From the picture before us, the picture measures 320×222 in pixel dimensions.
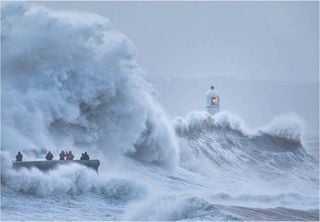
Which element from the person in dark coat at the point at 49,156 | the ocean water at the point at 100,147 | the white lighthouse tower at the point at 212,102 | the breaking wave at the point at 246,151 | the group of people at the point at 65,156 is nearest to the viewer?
the ocean water at the point at 100,147

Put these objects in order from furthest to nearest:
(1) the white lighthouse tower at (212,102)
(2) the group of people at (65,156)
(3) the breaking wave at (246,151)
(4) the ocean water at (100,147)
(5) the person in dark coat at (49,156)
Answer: (1) the white lighthouse tower at (212,102), (3) the breaking wave at (246,151), (2) the group of people at (65,156), (5) the person in dark coat at (49,156), (4) the ocean water at (100,147)

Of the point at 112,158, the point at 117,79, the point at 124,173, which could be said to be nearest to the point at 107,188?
the point at 124,173

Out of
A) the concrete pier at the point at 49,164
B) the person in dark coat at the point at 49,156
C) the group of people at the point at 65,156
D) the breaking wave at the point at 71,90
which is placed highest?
the breaking wave at the point at 71,90

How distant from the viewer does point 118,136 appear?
25250mm

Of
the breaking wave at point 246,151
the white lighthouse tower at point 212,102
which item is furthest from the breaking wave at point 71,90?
the white lighthouse tower at point 212,102

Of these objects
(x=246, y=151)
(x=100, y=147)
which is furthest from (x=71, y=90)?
(x=246, y=151)

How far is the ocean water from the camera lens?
18.4 m

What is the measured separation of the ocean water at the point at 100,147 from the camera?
1841 centimetres

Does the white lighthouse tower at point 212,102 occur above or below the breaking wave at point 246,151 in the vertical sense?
above

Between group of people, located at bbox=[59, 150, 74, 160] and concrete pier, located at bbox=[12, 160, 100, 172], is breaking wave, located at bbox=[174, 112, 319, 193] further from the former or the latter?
group of people, located at bbox=[59, 150, 74, 160]

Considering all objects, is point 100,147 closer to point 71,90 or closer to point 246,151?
point 71,90

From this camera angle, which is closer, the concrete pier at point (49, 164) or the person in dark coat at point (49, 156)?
the concrete pier at point (49, 164)

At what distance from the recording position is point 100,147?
79.9 feet

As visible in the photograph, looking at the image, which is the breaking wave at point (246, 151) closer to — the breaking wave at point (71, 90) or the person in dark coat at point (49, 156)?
the breaking wave at point (71, 90)
